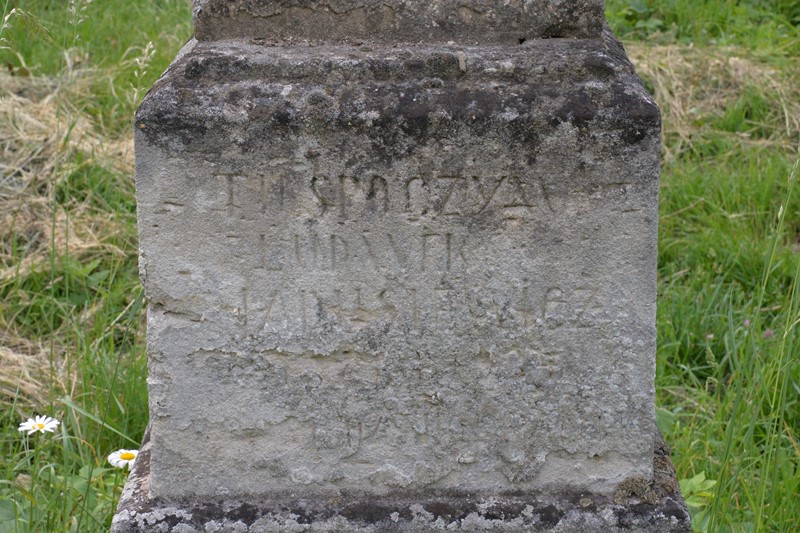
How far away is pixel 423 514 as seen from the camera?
1781 mm

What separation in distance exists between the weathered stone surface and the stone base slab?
0.09ft

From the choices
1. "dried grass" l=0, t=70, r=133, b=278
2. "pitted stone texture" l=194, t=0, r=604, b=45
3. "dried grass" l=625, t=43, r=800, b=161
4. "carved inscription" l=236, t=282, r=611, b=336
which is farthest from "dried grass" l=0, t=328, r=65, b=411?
"dried grass" l=625, t=43, r=800, b=161

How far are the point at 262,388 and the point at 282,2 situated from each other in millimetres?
667

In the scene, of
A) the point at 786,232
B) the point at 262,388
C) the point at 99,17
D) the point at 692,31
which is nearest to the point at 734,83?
the point at 692,31

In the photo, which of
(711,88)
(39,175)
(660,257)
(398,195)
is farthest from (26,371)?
(711,88)

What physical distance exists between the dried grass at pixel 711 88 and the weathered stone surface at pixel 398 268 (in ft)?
9.21

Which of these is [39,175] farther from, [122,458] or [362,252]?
[362,252]

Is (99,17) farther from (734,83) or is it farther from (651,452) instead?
(651,452)

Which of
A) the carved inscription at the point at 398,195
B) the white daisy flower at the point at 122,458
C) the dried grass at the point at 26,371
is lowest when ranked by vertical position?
the dried grass at the point at 26,371

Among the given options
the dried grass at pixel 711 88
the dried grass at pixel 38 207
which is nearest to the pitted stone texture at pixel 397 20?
the dried grass at pixel 38 207

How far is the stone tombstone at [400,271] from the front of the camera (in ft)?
5.31

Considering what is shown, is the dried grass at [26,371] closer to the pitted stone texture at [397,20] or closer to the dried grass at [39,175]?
the dried grass at [39,175]

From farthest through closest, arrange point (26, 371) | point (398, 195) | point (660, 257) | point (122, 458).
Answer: point (660, 257) → point (26, 371) → point (122, 458) → point (398, 195)

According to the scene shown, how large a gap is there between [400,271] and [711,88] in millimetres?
3549
